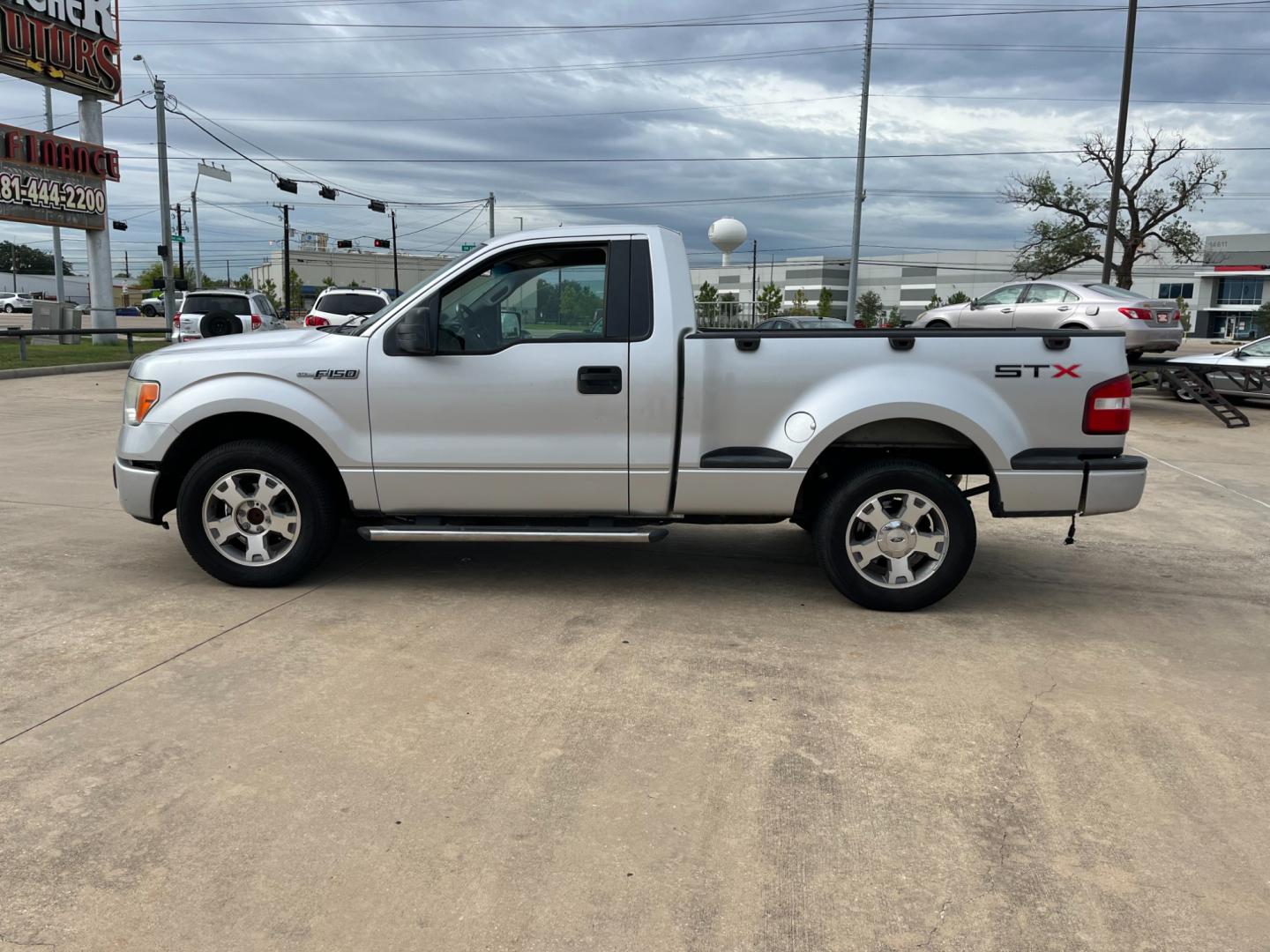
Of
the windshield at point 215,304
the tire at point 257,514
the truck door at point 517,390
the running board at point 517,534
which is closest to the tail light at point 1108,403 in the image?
the running board at point 517,534

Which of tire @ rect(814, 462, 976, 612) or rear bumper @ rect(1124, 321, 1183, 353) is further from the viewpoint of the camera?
rear bumper @ rect(1124, 321, 1183, 353)

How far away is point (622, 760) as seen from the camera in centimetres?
340

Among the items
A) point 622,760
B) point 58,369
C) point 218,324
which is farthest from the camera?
point 58,369

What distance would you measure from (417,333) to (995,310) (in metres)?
14.4

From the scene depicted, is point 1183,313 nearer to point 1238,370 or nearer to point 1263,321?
point 1263,321

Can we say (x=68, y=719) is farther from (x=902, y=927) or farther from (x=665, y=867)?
(x=902, y=927)

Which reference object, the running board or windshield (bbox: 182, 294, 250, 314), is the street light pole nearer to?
windshield (bbox: 182, 294, 250, 314)

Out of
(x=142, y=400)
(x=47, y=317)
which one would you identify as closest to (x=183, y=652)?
(x=142, y=400)

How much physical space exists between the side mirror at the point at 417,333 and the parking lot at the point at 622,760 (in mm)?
1374

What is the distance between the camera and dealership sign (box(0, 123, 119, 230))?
84.6 ft

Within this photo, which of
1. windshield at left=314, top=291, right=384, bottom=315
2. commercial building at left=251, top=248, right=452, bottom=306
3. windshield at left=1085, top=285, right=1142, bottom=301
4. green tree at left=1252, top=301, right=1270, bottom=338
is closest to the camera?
windshield at left=1085, top=285, right=1142, bottom=301

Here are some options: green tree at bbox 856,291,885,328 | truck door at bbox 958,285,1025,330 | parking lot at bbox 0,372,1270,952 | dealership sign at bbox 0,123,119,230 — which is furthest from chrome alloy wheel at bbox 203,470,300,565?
green tree at bbox 856,291,885,328

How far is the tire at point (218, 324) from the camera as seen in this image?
1875 centimetres

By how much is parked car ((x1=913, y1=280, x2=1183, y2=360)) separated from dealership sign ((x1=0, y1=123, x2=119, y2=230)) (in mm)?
24441
